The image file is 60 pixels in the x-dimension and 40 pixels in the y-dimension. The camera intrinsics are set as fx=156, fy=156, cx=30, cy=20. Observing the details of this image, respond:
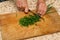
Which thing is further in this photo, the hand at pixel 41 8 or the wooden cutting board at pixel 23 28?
the hand at pixel 41 8

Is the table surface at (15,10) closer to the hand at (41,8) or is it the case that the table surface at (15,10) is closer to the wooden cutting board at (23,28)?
the wooden cutting board at (23,28)

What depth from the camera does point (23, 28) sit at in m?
0.93

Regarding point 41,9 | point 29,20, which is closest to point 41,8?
point 41,9

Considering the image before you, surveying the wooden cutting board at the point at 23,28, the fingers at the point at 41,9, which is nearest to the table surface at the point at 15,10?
the wooden cutting board at the point at 23,28

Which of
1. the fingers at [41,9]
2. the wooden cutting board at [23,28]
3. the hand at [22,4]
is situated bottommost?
the wooden cutting board at [23,28]

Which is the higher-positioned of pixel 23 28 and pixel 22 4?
pixel 22 4

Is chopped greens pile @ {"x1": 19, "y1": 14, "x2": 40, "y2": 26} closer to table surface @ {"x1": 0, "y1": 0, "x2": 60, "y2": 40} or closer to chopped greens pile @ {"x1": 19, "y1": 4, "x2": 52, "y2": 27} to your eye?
chopped greens pile @ {"x1": 19, "y1": 4, "x2": 52, "y2": 27}

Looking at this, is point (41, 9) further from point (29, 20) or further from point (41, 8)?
point (29, 20)

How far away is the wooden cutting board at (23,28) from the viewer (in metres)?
0.90

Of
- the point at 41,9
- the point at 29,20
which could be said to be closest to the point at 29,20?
the point at 29,20

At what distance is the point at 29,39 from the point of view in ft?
2.94

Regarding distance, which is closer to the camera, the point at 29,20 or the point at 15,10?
the point at 29,20

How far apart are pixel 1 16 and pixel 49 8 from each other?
1.07 ft

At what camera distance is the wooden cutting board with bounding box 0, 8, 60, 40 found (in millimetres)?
899
